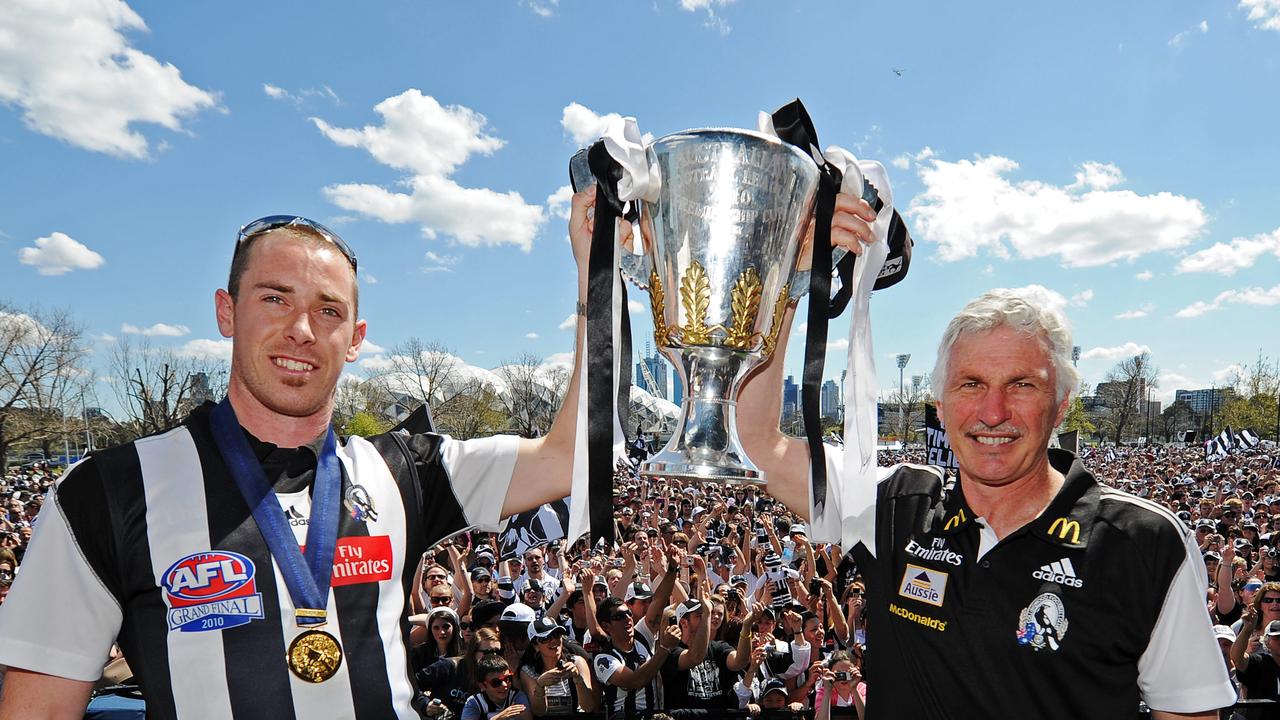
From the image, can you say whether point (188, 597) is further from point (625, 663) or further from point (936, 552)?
point (625, 663)

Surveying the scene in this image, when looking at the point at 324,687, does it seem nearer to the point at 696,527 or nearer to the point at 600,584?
the point at 600,584

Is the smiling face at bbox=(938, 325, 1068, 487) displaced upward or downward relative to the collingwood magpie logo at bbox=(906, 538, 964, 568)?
upward

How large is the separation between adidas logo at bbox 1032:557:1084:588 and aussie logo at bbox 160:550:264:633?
1997mm

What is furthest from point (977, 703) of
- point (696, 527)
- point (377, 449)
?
point (696, 527)

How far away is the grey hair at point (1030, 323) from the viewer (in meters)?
2.10

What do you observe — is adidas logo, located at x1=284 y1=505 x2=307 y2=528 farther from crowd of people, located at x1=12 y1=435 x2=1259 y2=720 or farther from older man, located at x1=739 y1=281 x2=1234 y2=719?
crowd of people, located at x1=12 y1=435 x2=1259 y2=720

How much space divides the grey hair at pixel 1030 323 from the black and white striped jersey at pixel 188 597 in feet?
5.70

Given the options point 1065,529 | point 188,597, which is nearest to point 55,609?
point 188,597

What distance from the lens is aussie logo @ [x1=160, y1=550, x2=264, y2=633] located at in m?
1.72

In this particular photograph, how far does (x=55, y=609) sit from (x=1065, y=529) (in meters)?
2.50

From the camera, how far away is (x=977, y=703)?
198 centimetres

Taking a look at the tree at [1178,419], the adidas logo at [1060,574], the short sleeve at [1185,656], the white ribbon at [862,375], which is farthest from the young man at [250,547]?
the tree at [1178,419]

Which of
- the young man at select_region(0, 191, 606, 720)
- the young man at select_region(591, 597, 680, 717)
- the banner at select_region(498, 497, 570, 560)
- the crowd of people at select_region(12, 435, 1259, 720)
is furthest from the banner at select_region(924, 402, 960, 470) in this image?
the young man at select_region(0, 191, 606, 720)

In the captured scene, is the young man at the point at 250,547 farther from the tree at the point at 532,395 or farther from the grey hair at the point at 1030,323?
the tree at the point at 532,395
